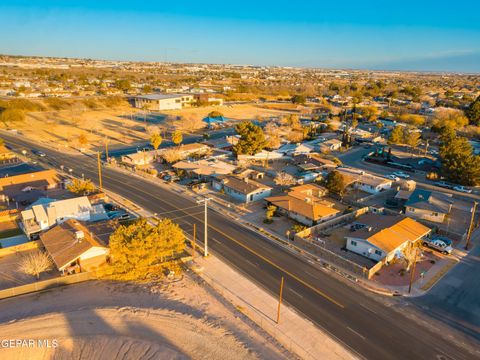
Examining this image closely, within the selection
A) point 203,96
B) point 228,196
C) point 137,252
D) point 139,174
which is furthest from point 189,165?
point 203,96

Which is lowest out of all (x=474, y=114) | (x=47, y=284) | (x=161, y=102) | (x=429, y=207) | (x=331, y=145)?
(x=47, y=284)

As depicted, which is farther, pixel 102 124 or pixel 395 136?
pixel 102 124

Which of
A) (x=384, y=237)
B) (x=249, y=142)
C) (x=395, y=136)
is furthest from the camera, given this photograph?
(x=395, y=136)

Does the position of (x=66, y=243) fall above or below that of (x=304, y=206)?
below

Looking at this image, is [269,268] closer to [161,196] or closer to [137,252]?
[137,252]

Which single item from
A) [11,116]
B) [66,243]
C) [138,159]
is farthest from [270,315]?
[11,116]

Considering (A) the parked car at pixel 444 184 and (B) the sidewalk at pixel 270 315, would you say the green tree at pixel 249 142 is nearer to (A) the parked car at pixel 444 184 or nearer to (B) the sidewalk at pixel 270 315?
(A) the parked car at pixel 444 184

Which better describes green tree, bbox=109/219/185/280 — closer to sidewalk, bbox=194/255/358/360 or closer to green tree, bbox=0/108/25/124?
sidewalk, bbox=194/255/358/360

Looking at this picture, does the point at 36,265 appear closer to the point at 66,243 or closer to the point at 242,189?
the point at 66,243
